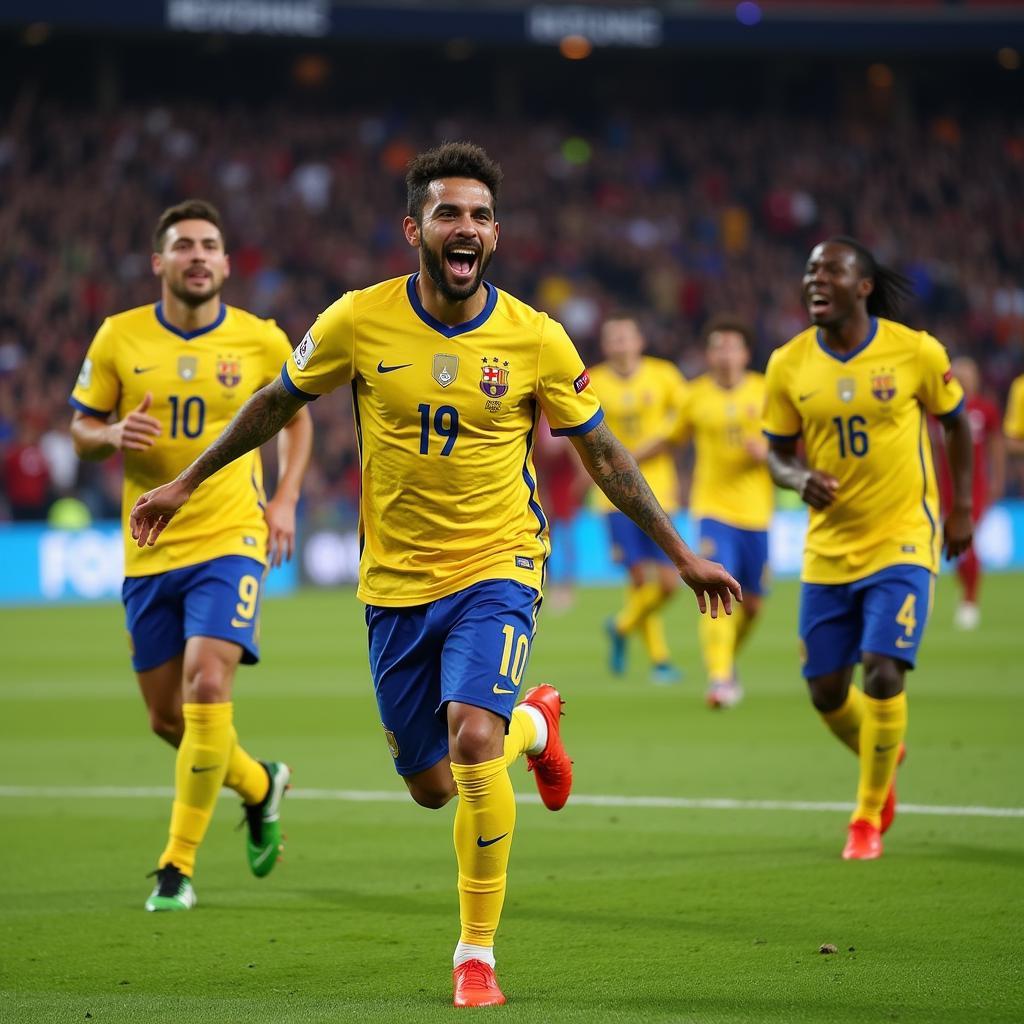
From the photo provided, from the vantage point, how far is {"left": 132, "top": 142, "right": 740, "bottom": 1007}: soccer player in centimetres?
554

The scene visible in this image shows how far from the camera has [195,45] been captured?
121 feet

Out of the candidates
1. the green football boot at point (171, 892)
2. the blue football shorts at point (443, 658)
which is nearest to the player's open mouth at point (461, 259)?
the blue football shorts at point (443, 658)

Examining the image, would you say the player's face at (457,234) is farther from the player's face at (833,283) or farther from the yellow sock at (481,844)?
the player's face at (833,283)

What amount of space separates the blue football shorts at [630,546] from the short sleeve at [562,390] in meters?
8.83

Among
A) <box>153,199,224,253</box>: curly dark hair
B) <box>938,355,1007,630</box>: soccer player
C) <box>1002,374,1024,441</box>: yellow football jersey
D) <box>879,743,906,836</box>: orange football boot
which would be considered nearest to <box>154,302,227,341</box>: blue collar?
<box>153,199,224,253</box>: curly dark hair

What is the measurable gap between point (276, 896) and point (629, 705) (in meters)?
6.48

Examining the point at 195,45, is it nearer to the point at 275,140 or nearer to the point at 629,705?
the point at 275,140

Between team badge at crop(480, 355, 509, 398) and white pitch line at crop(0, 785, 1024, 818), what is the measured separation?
12.6ft

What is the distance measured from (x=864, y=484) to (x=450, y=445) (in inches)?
110

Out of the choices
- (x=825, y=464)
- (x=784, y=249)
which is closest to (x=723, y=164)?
(x=784, y=249)

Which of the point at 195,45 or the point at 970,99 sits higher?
the point at 970,99

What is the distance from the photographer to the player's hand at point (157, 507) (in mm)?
5730

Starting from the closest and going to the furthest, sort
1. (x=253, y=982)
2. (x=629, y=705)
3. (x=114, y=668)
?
(x=253, y=982), (x=629, y=705), (x=114, y=668)

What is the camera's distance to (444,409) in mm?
5641
